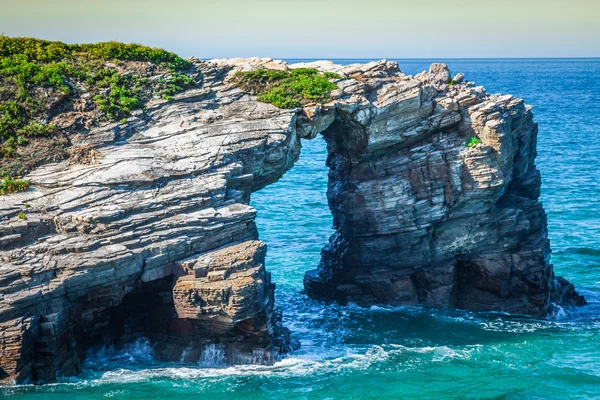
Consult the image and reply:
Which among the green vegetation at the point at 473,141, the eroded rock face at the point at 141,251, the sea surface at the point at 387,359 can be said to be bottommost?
the sea surface at the point at 387,359

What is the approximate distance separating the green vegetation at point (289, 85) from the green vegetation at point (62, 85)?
10.3ft

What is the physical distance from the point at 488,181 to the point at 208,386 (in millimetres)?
17504

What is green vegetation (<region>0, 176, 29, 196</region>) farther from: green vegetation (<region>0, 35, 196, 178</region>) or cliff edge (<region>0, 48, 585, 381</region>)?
green vegetation (<region>0, 35, 196, 178</region>)

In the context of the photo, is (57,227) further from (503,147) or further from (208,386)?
(503,147)

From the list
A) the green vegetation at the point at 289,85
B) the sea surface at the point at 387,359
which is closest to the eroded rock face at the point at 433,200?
the green vegetation at the point at 289,85

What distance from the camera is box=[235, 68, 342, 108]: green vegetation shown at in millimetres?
37812

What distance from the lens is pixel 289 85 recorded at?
128 ft

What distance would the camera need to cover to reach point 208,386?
30750 millimetres

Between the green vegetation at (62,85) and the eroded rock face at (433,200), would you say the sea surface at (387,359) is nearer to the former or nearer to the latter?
the eroded rock face at (433,200)

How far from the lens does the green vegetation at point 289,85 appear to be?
37812 mm

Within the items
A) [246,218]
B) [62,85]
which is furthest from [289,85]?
[62,85]

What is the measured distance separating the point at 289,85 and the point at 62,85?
11089 millimetres

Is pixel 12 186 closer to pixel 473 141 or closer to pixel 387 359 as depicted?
pixel 387 359

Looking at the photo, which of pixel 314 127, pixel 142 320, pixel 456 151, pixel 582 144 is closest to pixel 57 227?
pixel 142 320
